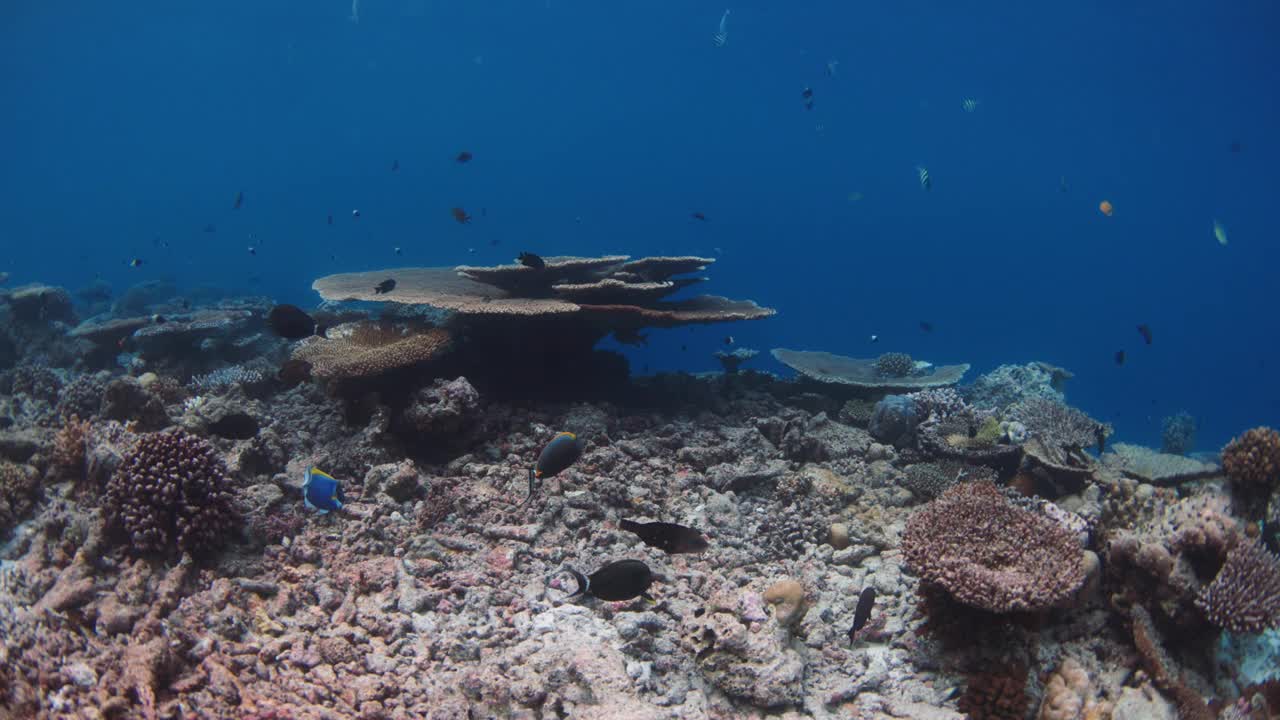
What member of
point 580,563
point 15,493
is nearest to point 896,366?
point 580,563

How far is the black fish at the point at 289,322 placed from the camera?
6.66 meters

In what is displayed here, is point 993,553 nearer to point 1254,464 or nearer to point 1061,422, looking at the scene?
point 1254,464

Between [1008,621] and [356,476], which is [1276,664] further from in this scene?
[356,476]

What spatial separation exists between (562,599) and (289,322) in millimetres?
4533

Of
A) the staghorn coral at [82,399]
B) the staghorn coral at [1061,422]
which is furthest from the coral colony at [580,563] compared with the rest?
the staghorn coral at [82,399]

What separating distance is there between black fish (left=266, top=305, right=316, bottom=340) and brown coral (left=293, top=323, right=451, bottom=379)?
39 centimetres

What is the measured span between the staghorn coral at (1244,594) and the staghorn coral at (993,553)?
28.9 inches

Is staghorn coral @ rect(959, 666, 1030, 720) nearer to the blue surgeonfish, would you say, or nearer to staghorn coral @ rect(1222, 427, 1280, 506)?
staghorn coral @ rect(1222, 427, 1280, 506)

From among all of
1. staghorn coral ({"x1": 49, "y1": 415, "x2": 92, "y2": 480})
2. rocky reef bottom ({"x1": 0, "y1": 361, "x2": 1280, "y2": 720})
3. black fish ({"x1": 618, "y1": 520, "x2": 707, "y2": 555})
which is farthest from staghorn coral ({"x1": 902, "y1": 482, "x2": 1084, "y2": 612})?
staghorn coral ({"x1": 49, "y1": 415, "x2": 92, "y2": 480})

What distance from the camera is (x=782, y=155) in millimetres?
86312

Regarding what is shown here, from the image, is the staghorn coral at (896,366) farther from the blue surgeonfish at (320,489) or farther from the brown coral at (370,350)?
the blue surgeonfish at (320,489)

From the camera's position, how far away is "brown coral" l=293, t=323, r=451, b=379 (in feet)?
22.1

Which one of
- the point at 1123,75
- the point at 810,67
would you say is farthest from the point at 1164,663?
the point at 810,67

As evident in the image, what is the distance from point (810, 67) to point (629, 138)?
96.9ft
